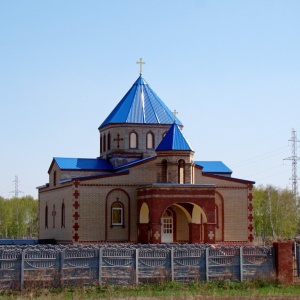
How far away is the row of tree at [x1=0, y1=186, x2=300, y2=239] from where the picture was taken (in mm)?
71500

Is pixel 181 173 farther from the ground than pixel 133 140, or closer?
closer

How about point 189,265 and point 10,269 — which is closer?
point 10,269

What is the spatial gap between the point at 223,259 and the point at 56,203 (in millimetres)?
22810

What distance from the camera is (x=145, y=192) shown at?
41.0 m

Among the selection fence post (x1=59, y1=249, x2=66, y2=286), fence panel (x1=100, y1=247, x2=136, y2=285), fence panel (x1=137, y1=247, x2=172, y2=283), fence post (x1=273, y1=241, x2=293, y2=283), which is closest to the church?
fence post (x1=273, y1=241, x2=293, y2=283)

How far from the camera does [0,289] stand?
21625mm

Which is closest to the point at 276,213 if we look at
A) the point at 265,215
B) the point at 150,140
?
the point at 265,215

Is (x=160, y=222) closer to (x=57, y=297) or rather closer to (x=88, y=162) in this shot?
(x=88, y=162)

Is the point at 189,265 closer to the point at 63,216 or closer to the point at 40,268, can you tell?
the point at 40,268

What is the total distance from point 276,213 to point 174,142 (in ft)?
108

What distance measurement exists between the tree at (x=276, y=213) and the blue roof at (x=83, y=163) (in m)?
27.1

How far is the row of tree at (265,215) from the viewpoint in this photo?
235 feet

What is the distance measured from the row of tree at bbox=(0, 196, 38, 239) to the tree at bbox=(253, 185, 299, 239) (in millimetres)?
26664

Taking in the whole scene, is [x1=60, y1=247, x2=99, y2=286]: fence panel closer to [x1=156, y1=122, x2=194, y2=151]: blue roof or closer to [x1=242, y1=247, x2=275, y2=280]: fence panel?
[x1=242, y1=247, x2=275, y2=280]: fence panel
